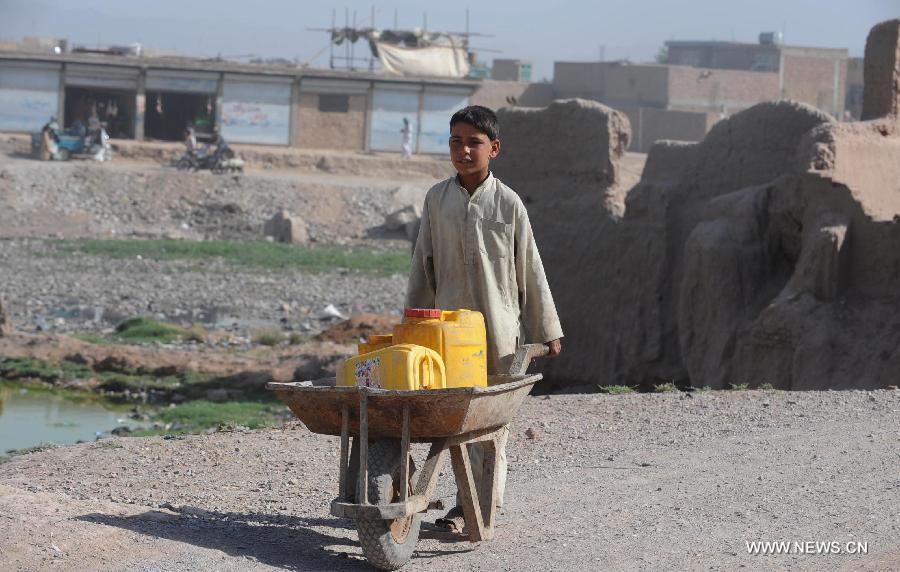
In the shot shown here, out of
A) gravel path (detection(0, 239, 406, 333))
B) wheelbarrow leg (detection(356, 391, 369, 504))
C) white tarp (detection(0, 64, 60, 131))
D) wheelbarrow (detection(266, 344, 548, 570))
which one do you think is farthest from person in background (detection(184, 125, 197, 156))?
wheelbarrow leg (detection(356, 391, 369, 504))

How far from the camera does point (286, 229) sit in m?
32.9

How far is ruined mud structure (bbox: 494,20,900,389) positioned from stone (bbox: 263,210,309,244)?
18.5 m

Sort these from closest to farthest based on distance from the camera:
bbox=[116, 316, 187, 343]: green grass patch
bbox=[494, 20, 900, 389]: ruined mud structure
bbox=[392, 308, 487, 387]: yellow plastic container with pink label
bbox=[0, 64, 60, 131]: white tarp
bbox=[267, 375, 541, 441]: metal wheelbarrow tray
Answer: bbox=[267, 375, 541, 441]: metal wheelbarrow tray, bbox=[392, 308, 487, 387]: yellow plastic container with pink label, bbox=[494, 20, 900, 389]: ruined mud structure, bbox=[116, 316, 187, 343]: green grass patch, bbox=[0, 64, 60, 131]: white tarp

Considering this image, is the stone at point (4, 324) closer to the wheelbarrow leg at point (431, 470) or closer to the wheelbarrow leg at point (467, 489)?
the wheelbarrow leg at point (467, 489)

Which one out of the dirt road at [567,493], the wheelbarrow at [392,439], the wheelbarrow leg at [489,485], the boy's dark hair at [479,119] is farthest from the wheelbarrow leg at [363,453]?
the boy's dark hair at [479,119]

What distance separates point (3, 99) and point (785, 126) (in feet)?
101

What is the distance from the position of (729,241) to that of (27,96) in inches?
1221

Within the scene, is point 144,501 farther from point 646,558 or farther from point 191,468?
point 646,558

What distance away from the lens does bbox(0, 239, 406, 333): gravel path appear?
2206 centimetres

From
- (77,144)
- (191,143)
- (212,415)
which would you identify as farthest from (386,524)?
(77,144)

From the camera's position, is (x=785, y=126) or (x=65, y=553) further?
(x=785, y=126)

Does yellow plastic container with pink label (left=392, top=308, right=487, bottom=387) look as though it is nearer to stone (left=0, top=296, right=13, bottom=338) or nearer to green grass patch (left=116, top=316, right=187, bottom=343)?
stone (left=0, top=296, right=13, bottom=338)

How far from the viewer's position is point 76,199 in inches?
1320

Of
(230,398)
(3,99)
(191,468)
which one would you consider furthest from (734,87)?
(191,468)
